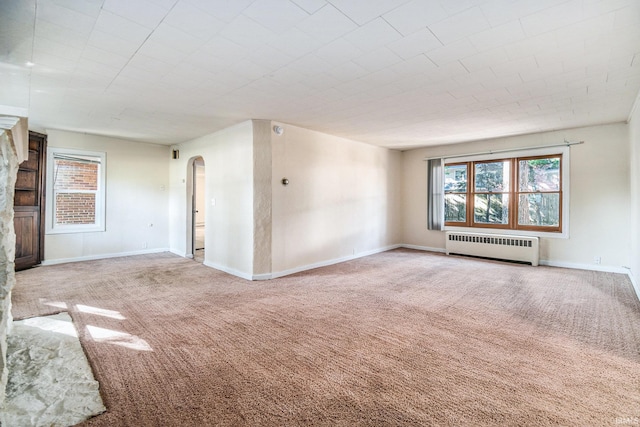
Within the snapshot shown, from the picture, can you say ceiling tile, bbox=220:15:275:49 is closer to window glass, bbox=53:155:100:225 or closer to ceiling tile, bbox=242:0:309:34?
ceiling tile, bbox=242:0:309:34

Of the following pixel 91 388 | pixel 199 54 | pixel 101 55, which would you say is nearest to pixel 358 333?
pixel 91 388

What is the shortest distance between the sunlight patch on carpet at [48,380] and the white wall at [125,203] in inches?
144

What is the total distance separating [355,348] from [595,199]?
5317mm

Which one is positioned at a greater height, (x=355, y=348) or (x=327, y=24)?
(x=327, y=24)

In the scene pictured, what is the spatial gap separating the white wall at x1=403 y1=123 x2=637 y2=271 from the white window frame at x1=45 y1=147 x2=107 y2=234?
27.0 feet

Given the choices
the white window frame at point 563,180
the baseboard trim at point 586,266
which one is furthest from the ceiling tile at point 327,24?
the baseboard trim at point 586,266

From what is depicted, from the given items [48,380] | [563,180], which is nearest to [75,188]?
[48,380]

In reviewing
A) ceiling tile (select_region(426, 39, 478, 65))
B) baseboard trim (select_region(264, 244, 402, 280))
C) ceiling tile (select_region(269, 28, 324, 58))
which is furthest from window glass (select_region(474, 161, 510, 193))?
ceiling tile (select_region(269, 28, 324, 58))

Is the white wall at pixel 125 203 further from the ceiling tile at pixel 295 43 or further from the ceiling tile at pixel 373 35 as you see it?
the ceiling tile at pixel 373 35

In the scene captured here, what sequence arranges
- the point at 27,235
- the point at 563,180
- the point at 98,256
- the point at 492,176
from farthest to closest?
the point at 492,176 → the point at 98,256 → the point at 563,180 → the point at 27,235

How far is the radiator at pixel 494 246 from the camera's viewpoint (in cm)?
564

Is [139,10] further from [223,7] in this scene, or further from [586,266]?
[586,266]

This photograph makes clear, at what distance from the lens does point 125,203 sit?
6520 mm

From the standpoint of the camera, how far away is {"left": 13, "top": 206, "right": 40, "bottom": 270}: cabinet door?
499 centimetres
